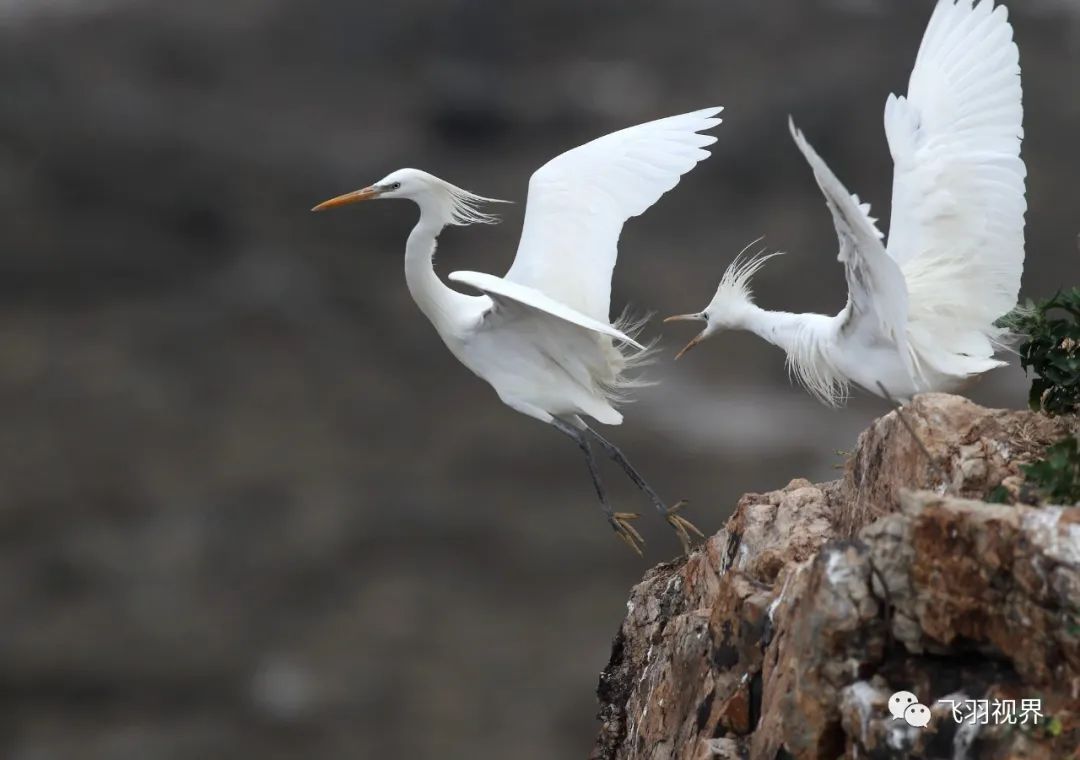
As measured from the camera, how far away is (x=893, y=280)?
3.90 metres

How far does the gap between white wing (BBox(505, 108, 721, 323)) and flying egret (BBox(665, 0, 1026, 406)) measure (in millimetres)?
995

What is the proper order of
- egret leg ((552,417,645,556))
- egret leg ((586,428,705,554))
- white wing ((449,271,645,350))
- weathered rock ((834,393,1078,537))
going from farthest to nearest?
egret leg ((552,417,645,556)) → egret leg ((586,428,705,554)) → white wing ((449,271,645,350)) → weathered rock ((834,393,1078,537))

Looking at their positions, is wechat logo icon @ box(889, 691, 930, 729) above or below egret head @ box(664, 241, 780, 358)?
below

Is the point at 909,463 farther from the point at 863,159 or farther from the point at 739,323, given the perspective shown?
the point at 863,159

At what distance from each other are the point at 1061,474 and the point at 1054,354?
0.67 m

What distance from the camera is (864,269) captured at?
4.00m

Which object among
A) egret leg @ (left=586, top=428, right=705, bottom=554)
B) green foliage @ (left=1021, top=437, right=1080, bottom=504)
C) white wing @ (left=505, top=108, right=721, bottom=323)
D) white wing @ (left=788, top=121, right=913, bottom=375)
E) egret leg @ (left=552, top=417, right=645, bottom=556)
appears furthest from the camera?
white wing @ (left=505, top=108, right=721, bottom=323)

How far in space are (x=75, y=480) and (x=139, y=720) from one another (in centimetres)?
422

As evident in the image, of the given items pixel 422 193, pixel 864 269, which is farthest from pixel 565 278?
pixel 864 269

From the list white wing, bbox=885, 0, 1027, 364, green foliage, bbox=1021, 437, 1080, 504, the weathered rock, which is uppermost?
white wing, bbox=885, 0, 1027, 364

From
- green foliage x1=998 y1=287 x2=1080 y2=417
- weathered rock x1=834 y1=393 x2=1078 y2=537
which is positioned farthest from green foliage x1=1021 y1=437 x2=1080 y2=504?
green foliage x1=998 y1=287 x2=1080 y2=417

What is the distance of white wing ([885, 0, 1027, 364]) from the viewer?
14.7ft

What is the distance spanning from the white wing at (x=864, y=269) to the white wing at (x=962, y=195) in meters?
0.19

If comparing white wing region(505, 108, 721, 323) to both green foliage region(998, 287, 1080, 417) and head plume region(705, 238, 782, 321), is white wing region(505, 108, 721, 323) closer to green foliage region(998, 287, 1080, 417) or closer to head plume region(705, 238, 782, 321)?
head plume region(705, 238, 782, 321)
